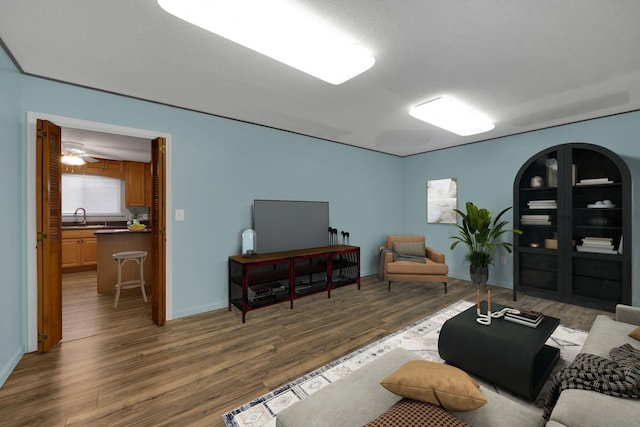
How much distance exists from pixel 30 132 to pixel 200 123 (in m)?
1.51

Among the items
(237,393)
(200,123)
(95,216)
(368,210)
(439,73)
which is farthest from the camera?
(95,216)

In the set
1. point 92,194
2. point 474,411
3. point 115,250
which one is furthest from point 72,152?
point 474,411

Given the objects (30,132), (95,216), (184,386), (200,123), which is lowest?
(184,386)

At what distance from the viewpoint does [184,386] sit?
6.36 feet

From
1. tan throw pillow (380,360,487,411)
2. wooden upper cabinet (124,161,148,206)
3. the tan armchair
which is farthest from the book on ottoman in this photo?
wooden upper cabinet (124,161,148,206)

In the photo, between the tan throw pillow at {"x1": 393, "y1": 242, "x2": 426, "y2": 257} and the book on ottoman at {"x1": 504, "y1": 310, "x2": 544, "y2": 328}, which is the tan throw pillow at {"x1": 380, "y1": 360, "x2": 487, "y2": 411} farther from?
the tan throw pillow at {"x1": 393, "y1": 242, "x2": 426, "y2": 257}

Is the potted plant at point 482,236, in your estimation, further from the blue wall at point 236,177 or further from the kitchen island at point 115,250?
the kitchen island at point 115,250

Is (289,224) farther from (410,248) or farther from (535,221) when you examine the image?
(535,221)

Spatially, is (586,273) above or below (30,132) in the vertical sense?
below

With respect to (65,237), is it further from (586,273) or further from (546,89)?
(586,273)

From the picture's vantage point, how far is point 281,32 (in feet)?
5.63

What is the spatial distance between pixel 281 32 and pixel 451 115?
7.84 ft

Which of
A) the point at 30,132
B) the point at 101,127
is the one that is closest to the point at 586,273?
the point at 101,127

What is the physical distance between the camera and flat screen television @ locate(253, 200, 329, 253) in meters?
3.69
